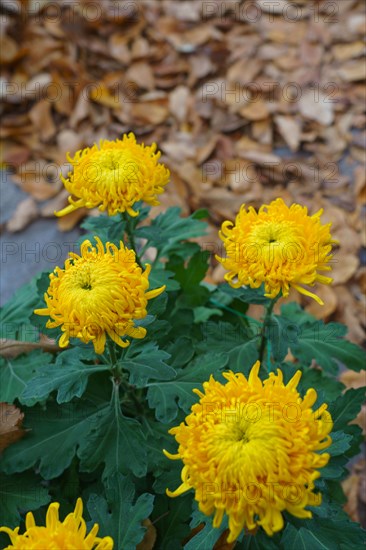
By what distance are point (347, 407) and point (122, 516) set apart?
607 millimetres

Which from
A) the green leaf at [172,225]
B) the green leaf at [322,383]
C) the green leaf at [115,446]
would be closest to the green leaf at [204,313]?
the green leaf at [172,225]

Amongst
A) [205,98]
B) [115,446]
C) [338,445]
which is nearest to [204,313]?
[115,446]

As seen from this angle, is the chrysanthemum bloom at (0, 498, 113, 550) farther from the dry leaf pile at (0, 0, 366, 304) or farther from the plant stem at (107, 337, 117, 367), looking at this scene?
the dry leaf pile at (0, 0, 366, 304)

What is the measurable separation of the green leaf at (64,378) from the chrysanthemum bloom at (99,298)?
0.52 ft

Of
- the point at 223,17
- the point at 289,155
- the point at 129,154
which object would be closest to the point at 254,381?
the point at 129,154

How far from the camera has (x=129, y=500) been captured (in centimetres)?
137

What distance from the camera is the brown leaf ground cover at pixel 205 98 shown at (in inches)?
118

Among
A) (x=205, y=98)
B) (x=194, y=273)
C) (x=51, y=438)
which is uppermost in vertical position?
(x=205, y=98)

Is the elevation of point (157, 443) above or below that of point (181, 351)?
below

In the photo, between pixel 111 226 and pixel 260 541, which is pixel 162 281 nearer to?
pixel 111 226

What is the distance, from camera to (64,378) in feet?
4.63

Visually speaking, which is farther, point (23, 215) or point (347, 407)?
point (23, 215)

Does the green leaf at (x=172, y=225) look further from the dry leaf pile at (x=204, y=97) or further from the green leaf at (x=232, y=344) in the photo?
the dry leaf pile at (x=204, y=97)

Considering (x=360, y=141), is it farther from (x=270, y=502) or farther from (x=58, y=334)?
(x=270, y=502)
